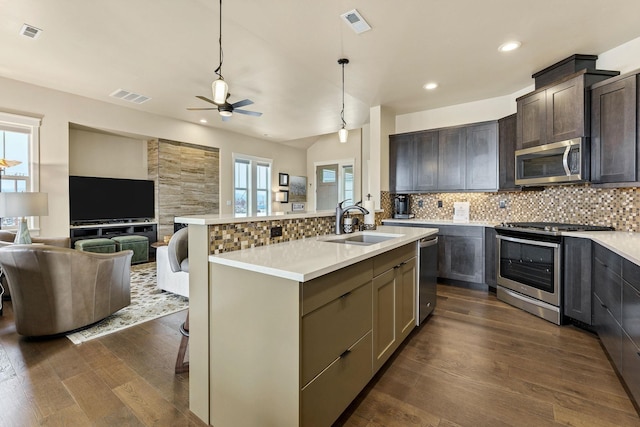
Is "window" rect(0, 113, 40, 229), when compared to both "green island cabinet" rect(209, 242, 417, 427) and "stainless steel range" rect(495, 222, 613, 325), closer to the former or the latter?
"green island cabinet" rect(209, 242, 417, 427)

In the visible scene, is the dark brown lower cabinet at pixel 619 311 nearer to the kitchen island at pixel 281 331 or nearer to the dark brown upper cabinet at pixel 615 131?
the dark brown upper cabinet at pixel 615 131

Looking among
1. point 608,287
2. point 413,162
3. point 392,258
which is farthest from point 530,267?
point 413,162

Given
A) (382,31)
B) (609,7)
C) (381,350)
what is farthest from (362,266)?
(609,7)

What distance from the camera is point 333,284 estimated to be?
4.79 feet

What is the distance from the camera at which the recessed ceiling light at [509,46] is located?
2857mm

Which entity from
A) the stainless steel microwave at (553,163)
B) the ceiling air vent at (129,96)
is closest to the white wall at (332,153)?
the ceiling air vent at (129,96)

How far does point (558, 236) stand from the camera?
2.86 metres

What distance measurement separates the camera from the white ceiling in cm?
245

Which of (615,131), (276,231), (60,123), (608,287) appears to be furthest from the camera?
(60,123)

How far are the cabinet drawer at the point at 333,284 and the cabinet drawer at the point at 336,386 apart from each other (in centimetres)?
34

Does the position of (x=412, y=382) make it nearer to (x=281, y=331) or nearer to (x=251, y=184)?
(x=281, y=331)

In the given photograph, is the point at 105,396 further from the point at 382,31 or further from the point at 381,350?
the point at 382,31

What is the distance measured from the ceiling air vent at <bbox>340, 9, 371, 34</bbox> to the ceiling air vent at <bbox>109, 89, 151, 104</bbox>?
13.2 feet

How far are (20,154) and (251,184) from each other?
14.8 ft
